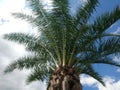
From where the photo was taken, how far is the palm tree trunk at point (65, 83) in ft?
47.9

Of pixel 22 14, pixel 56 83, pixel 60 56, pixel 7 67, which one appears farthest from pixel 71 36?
pixel 7 67

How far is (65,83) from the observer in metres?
14.6

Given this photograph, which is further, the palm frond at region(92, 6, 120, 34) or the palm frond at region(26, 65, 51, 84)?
the palm frond at region(26, 65, 51, 84)

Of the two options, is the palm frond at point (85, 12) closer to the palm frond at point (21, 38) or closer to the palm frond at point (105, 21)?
the palm frond at point (105, 21)

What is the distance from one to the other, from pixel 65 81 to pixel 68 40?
224 cm

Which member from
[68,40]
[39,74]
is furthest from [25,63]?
[68,40]

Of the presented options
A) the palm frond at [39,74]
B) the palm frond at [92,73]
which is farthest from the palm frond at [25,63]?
the palm frond at [92,73]

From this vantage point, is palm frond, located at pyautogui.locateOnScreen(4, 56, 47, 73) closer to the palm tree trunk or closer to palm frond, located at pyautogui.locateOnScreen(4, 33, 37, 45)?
palm frond, located at pyautogui.locateOnScreen(4, 33, 37, 45)

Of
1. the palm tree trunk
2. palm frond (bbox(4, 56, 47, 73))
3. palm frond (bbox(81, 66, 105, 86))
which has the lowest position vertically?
the palm tree trunk

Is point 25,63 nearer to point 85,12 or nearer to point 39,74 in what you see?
point 39,74

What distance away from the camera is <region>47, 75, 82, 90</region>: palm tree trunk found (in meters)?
14.6

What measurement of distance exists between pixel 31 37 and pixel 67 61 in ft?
10.1

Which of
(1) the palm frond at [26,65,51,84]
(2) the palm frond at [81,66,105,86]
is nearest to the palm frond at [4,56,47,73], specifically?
(1) the palm frond at [26,65,51,84]

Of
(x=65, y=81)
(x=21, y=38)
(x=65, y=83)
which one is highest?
(x=21, y=38)
